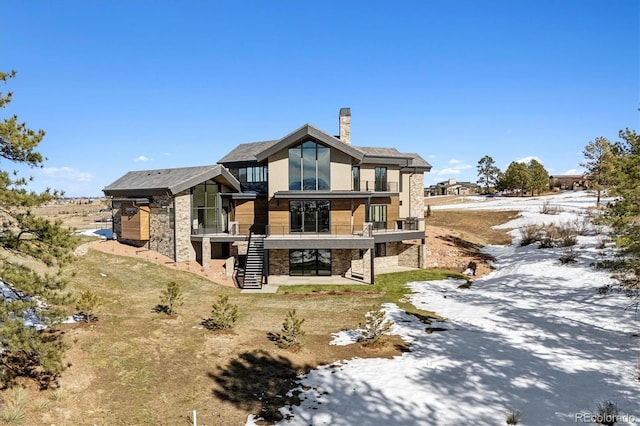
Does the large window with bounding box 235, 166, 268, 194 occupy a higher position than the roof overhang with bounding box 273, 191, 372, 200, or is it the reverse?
the large window with bounding box 235, 166, 268, 194

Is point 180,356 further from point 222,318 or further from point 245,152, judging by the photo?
point 245,152

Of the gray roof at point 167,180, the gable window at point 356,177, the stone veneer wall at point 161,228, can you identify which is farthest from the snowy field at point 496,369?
the stone veneer wall at point 161,228

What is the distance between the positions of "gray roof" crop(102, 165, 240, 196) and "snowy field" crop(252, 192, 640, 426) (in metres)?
14.4

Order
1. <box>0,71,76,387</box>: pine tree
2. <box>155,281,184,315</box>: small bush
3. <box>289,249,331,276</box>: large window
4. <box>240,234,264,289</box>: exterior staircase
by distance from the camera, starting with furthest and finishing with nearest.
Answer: <box>289,249,331,276</box>: large window
<box>240,234,264,289</box>: exterior staircase
<box>155,281,184,315</box>: small bush
<box>0,71,76,387</box>: pine tree

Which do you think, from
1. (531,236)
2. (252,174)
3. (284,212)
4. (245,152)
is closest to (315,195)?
(284,212)

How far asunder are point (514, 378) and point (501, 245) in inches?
1103

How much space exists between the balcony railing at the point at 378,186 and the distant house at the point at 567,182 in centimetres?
8710

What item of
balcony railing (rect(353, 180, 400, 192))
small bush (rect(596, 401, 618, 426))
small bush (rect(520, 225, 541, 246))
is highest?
balcony railing (rect(353, 180, 400, 192))

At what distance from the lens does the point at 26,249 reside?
8578mm

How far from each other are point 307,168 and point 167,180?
32.1 feet

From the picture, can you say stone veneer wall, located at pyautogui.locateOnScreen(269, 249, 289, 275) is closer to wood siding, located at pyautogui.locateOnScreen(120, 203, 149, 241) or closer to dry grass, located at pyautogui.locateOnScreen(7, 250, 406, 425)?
dry grass, located at pyautogui.locateOnScreen(7, 250, 406, 425)

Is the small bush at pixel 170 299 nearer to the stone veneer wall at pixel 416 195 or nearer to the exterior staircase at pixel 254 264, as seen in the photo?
the exterior staircase at pixel 254 264

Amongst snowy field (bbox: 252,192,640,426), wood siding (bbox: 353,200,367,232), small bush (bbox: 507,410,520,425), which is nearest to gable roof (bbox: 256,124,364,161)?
wood siding (bbox: 353,200,367,232)

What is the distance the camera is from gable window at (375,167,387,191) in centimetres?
2772
